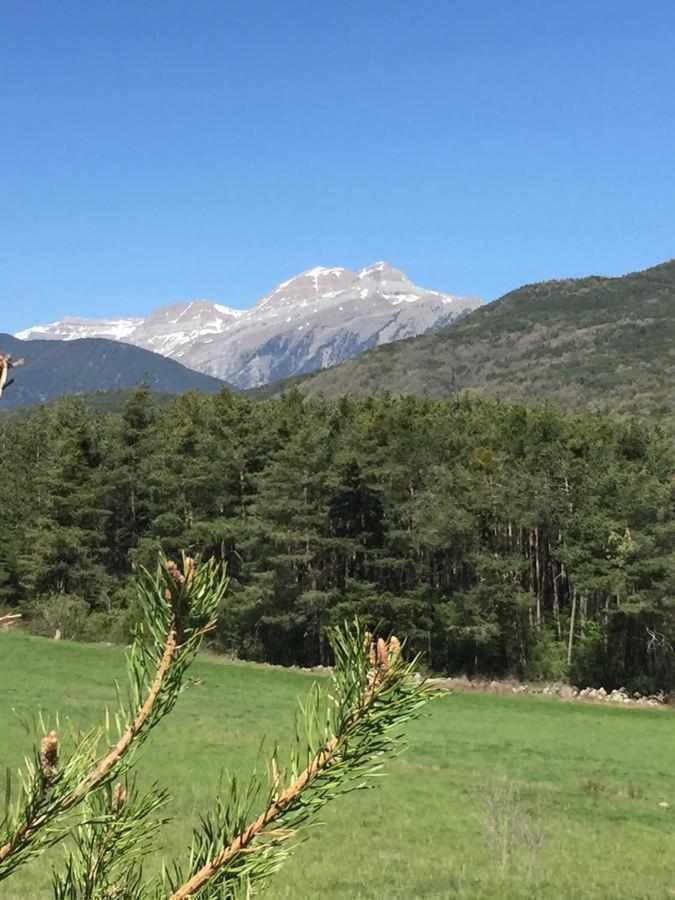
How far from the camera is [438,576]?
45219 mm

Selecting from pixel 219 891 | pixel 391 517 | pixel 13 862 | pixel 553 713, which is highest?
pixel 13 862

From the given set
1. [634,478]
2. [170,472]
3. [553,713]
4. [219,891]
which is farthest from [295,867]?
[170,472]

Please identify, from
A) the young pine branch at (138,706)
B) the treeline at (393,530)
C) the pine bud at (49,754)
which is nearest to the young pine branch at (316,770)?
the young pine branch at (138,706)

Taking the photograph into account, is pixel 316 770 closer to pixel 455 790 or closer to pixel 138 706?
pixel 138 706

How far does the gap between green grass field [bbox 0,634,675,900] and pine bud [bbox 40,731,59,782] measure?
33 cm

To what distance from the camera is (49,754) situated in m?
1.16

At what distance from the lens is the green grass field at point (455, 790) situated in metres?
11.5

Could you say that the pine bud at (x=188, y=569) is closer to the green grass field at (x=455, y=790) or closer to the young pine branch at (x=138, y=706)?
the young pine branch at (x=138, y=706)

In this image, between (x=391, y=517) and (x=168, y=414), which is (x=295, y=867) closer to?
(x=391, y=517)

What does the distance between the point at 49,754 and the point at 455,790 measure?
18.9 metres

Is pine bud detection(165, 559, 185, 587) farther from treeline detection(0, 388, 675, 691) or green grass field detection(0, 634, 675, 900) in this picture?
treeline detection(0, 388, 675, 691)

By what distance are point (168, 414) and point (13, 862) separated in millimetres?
52958

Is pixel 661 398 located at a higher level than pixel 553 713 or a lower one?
higher

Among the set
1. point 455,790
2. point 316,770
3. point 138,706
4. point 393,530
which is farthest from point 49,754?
point 393,530
